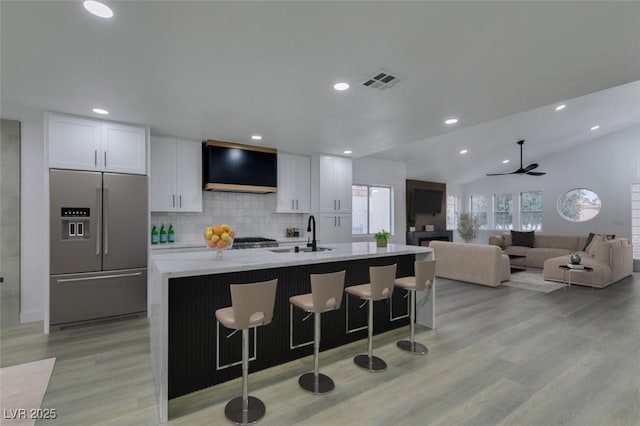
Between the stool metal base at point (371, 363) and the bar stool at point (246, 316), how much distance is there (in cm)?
97

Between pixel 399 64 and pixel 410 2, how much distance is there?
725 millimetres

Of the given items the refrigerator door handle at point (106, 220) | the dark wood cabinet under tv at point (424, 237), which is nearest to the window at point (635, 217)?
the dark wood cabinet under tv at point (424, 237)

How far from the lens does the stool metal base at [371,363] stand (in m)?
2.70

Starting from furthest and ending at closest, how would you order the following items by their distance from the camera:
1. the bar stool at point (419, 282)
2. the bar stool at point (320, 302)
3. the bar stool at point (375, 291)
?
the bar stool at point (419, 282) < the bar stool at point (375, 291) < the bar stool at point (320, 302)

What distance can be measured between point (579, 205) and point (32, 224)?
40.6ft

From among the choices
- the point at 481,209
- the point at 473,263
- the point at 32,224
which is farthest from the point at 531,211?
the point at 32,224

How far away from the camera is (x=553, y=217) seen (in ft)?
30.6

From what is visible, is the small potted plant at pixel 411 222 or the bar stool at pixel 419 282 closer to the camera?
the bar stool at pixel 419 282

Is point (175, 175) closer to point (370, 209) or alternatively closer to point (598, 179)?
point (370, 209)

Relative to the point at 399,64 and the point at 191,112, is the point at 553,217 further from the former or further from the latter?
the point at 191,112

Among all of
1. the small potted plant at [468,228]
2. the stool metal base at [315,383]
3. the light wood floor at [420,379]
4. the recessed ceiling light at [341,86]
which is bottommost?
the light wood floor at [420,379]

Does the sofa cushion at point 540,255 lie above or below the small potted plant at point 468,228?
below

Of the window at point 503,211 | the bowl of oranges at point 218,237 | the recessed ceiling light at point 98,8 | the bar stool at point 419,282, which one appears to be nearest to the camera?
the recessed ceiling light at point 98,8

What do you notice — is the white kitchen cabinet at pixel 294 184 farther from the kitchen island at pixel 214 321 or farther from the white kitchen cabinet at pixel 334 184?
the kitchen island at pixel 214 321
